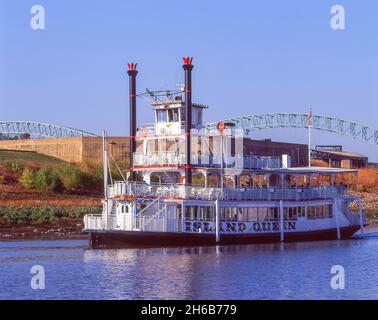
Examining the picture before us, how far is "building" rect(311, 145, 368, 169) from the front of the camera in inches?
4899

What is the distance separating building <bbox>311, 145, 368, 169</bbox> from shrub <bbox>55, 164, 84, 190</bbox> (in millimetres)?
45464

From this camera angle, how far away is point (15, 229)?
65.8m

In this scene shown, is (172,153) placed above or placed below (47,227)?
above

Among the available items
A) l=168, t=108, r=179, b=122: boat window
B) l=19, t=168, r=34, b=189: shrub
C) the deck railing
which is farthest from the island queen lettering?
l=19, t=168, r=34, b=189: shrub

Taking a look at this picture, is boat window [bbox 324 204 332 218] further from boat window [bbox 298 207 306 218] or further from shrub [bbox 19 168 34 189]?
shrub [bbox 19 168 34 189]

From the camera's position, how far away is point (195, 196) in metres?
52.1

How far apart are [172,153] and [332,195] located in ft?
45.4

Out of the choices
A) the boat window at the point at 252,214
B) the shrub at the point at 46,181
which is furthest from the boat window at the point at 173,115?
the shrub at the point at 46,181

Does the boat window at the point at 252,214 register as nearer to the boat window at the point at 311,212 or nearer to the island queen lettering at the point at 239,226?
the island queen lettering at the point at 239,226

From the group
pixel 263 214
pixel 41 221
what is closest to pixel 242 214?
pixel 263 214

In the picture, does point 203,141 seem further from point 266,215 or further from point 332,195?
point 332,195

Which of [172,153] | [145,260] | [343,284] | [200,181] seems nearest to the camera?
[343,284]
